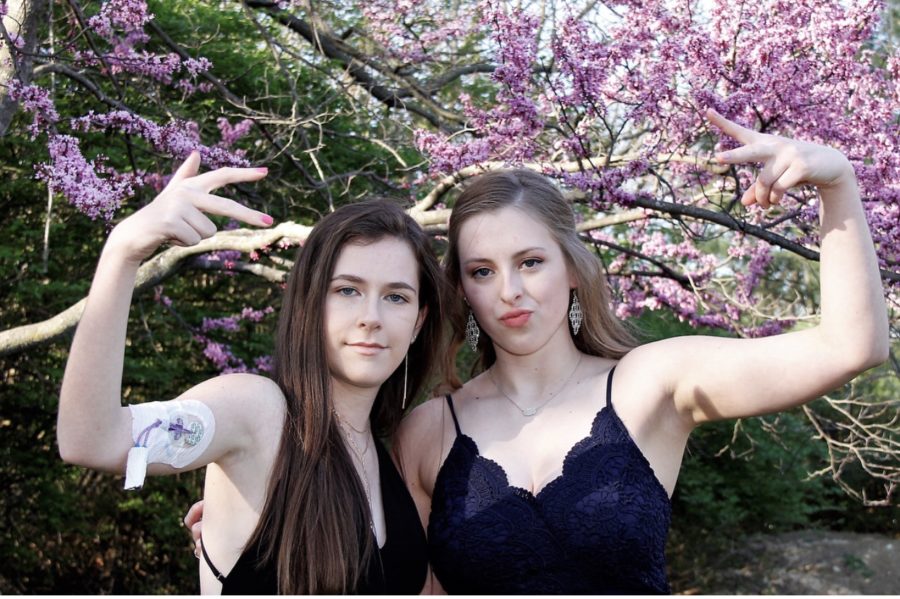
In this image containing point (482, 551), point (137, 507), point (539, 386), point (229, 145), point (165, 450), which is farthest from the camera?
point (137, 507)

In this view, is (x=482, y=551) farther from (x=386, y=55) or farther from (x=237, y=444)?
(x=386, y=55)

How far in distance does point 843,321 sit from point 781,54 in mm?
1813

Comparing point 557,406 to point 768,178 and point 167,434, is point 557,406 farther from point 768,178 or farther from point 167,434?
point 167,434

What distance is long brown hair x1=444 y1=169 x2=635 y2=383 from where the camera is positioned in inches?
106

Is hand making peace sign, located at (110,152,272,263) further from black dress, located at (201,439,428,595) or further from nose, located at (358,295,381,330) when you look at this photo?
black dress, located at (201,439,428,595)

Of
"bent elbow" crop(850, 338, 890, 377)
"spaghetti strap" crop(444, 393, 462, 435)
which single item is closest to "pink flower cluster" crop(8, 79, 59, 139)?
"spaghetti strap" crop(444, 393, 462, 435)

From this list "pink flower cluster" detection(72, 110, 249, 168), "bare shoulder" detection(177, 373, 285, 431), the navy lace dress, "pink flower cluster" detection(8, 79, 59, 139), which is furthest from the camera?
"pink flower cluster" detection(72, 110, 249, 168)

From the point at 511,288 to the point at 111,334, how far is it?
116 centimetres

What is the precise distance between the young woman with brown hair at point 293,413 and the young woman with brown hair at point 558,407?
17cm

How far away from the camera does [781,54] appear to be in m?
3.51

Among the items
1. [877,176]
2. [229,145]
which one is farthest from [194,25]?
[877,176]

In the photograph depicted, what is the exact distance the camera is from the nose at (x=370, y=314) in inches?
89.7

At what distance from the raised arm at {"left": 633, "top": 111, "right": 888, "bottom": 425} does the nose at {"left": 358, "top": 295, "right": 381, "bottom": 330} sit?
0.86m

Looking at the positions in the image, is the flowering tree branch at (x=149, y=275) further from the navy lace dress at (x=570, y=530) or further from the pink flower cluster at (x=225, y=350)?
the navy lace dress at (x=570, y=530)
